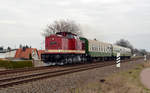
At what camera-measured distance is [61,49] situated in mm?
19766

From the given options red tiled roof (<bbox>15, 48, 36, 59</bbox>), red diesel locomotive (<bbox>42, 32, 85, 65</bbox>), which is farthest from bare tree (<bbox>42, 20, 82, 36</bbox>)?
red diesel locomotive (<bbox>42, 32, 85, 65</bbox>)

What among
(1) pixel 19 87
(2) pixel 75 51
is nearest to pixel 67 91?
(1) pixel 19 87

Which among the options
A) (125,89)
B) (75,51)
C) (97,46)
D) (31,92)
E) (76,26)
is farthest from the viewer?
(76,26)

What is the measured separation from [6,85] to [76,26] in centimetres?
5503

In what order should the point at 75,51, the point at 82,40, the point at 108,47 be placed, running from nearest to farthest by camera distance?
the point at 75,51 < the point at 82,40 < the point at 108,47

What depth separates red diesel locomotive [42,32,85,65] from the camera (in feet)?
64.3

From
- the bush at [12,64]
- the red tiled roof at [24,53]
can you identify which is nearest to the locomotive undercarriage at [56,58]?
the bush at [12,64]

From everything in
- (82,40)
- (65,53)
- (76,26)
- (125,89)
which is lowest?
(125,89)

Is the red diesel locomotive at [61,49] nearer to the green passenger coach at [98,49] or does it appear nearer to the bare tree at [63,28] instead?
the green passenger coach at [98,49]

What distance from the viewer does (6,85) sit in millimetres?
8555

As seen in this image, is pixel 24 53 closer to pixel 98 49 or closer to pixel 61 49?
pixel 98 49

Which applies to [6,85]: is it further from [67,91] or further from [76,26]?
[76,26]

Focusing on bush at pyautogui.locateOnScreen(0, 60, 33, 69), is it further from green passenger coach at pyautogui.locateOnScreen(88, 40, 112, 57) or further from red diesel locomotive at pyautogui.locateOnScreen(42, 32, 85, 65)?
green passenger coach at pyautogui.locateOnScreen(88, 40, 112, 57)

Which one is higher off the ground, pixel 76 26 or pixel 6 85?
pixel 76 26
